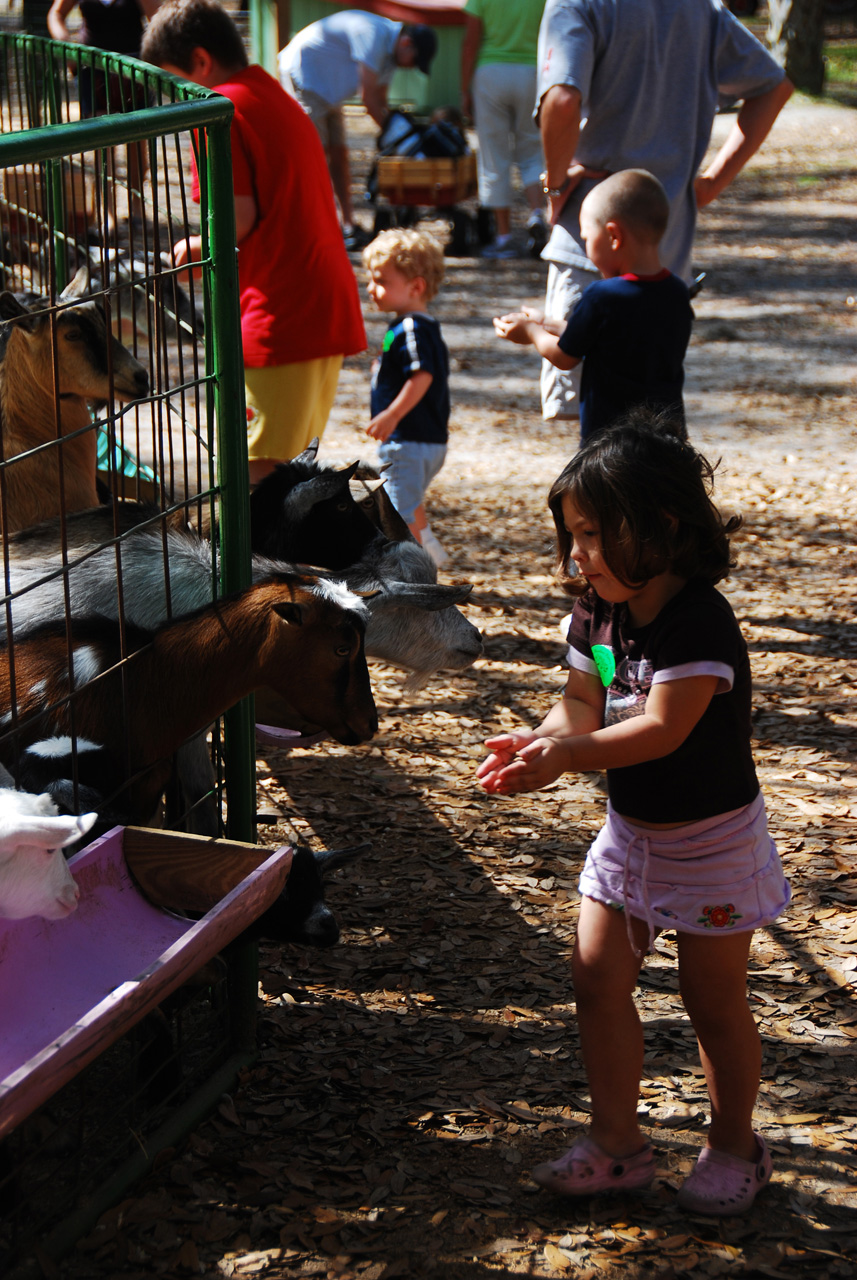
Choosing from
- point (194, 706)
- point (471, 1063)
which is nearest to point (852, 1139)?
point (471, 1063)

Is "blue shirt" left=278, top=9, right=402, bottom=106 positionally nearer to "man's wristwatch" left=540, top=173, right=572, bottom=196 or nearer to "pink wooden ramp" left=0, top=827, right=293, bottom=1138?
"man's wristwatch" left=540, top=173, right=572, bottom=196

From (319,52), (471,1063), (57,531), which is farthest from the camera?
(319,52)

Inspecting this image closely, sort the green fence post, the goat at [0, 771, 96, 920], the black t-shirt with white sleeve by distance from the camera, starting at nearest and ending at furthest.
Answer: the goat at [0, 771, 96, 920]
the black t-shirt with white sleeve
the green fence post

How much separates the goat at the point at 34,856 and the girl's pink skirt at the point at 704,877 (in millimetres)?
1069

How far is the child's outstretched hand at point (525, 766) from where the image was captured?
2344mm

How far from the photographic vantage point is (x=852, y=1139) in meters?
2.83

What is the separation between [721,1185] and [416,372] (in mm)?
3906

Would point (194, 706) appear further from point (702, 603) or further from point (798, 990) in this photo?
point (798, 990)

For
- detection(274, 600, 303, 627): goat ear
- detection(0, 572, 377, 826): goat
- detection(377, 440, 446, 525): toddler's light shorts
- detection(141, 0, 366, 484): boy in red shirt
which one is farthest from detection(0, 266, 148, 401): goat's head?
detection(377, 440, 446, 525): toddler's light shorts

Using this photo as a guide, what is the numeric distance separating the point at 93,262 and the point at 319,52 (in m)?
7.40

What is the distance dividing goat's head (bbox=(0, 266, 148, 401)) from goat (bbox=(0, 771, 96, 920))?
198 cm

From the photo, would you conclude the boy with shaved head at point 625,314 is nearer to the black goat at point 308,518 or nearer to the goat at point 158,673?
the black goat at point 308,518

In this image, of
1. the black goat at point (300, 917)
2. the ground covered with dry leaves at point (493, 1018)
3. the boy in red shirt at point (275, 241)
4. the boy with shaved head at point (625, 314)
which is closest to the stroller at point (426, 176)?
the ground covered with dry leaves at point (493, 1018)

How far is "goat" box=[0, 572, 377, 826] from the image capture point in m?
2.70
